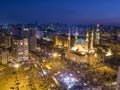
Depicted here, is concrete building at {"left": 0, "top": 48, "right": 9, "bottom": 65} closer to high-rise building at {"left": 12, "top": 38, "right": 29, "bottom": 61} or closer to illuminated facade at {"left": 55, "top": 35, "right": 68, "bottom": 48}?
high-rise building at {"left": 12, "top": 38, "right": 29, "bottom": 61}

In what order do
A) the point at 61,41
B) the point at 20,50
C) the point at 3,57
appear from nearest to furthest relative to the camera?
the point at 3,57
the point at 20,50
the point at 61,41

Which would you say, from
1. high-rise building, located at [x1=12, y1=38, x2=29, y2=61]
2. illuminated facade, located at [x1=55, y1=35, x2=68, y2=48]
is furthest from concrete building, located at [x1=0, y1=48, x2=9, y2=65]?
illuminated facade, located at [x1=55, y1=35, x2=68, y2=48]

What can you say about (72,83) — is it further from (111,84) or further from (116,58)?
(116,58)

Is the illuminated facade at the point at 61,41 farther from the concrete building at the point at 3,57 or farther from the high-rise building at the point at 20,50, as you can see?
the concrete building at the point at 3,57

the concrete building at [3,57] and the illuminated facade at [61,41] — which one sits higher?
the illuminated facade at [61,41]

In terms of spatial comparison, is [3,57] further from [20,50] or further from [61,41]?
[61,41]

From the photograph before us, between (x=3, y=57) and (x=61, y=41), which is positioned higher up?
(x=61, y=41)

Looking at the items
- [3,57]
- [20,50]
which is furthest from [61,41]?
[3,57]

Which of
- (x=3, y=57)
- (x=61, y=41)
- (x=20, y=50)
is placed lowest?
(x=3, y=57)

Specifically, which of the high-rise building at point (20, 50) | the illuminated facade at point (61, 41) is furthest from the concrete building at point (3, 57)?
the illuminated facade at point (61, 41)
